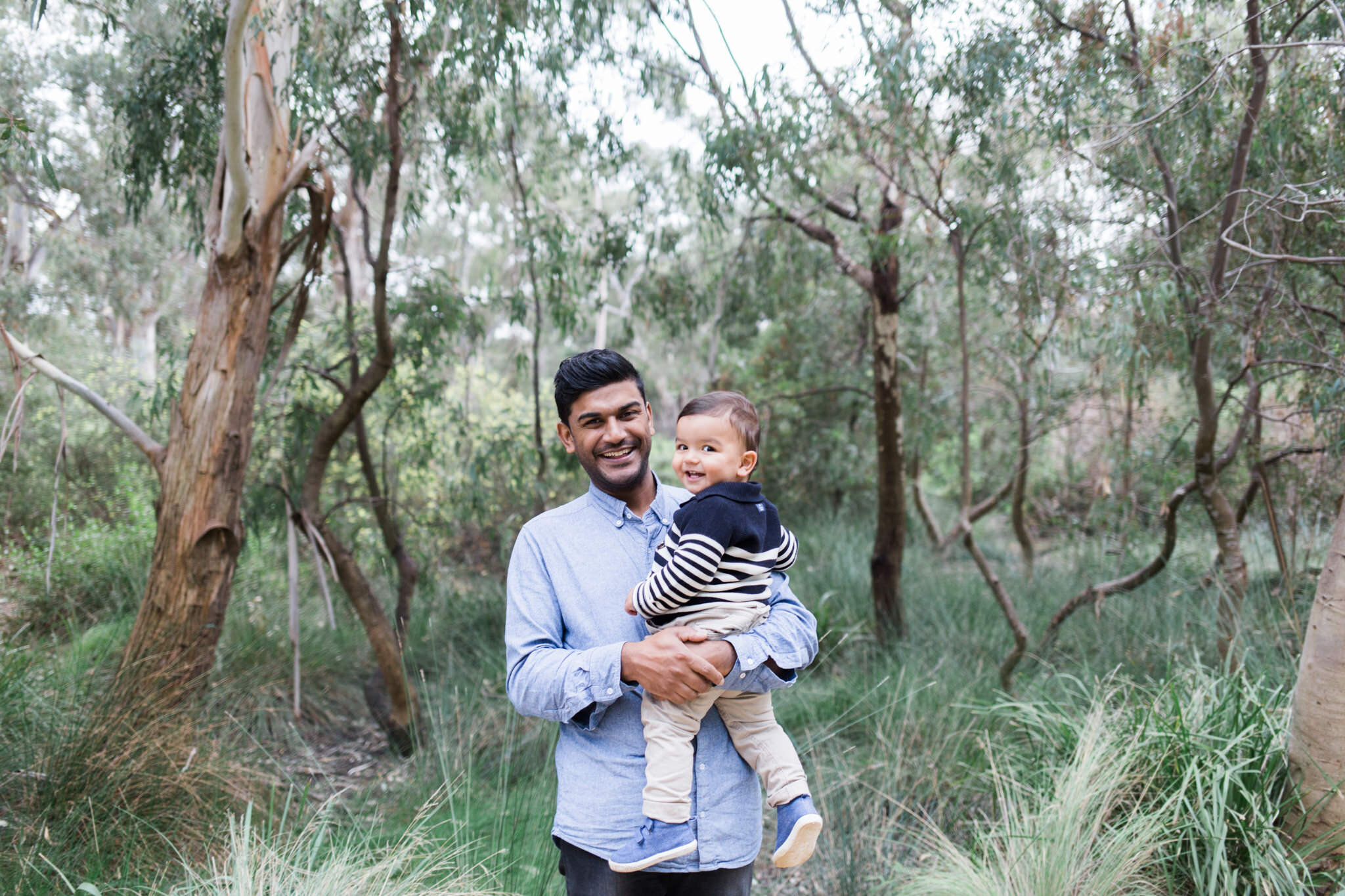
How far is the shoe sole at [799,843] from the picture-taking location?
79.1 inches

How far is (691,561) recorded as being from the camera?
6.03 feet

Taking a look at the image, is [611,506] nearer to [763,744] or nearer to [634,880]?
[763,744]

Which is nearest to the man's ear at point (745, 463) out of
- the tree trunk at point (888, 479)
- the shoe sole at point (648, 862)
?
the shoe sole at point (648, 862)

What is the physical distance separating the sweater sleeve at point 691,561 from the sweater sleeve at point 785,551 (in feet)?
0.55

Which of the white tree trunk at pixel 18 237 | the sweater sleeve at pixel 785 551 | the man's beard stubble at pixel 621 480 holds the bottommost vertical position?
the sweater sleeve at pixel 785 551

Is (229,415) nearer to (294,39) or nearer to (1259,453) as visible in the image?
(294,39)

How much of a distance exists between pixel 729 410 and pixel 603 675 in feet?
2.24

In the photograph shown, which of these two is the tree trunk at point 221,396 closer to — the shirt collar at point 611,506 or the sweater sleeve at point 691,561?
the shirt collar at point 611,506

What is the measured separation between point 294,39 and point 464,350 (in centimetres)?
330

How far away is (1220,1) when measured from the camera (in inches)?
194

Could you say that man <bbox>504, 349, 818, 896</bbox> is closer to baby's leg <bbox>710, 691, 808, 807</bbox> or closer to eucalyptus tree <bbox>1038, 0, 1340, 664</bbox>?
baby's leg <bbox>710, 691, 808, 807</bbox>

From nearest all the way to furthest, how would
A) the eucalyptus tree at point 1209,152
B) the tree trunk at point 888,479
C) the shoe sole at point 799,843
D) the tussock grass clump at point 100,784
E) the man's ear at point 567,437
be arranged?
the shoe sole at point 799,843 → the man's ear at point 567,437 → the tussock grass clump at point 100,784 → the eucalyptus tree at point 1209,152 → the tree trunk at point 888,479

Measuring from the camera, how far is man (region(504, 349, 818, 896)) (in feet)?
5.95

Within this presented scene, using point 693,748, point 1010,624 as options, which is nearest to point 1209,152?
point 1010,624
